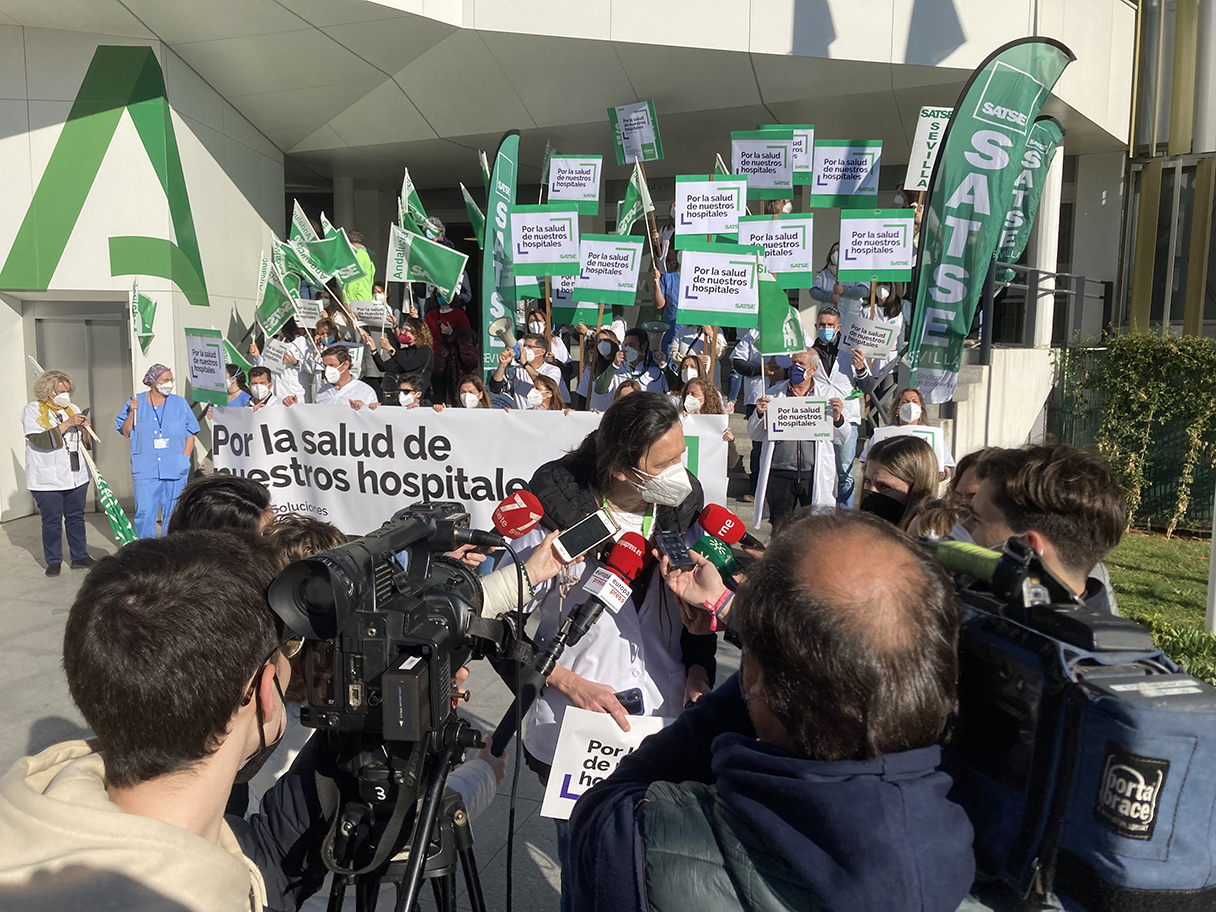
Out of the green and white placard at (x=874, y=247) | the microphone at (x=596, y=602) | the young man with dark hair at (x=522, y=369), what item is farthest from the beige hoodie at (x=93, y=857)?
the young man with dark hair at (x=522, y=369)

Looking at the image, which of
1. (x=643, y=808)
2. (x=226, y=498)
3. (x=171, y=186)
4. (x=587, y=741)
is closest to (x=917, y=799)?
(x=643, y=808)

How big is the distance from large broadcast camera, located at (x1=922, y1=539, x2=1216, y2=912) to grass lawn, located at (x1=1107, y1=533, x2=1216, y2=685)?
4.04 meters

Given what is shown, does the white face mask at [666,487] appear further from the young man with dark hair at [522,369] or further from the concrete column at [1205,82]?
the concrete column at [1205,82]

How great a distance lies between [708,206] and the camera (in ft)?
24.4

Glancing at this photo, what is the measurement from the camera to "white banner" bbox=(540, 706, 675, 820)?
7.95ft

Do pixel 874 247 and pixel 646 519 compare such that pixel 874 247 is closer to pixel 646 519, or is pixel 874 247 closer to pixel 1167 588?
pixel 1167 588

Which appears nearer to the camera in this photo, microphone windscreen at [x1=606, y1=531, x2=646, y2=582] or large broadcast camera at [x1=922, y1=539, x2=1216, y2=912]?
large broadcast camera at [x1=922, y1=539, x2=1216, y2=912]

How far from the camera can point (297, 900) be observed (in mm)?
1825

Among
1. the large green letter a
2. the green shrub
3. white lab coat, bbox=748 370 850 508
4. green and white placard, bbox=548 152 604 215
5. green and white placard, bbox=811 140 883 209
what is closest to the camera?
the green shrub

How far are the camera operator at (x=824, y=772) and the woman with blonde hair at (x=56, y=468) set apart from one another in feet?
27.9

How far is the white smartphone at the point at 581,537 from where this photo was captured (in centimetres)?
247

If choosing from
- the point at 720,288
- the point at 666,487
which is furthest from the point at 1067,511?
the point at 720,288

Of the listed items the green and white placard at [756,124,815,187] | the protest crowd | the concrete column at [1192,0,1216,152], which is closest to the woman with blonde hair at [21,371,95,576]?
the protest crowd

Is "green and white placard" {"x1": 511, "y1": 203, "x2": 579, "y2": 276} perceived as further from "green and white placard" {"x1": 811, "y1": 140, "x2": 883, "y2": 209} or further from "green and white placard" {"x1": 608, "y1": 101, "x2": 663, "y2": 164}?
"green and white placard" {"x1": 608, "y1": 101, "x2": 663, "y2": 164}
